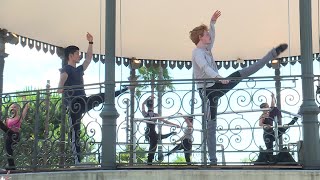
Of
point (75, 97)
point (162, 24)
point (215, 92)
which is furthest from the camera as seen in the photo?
point (162, 24)

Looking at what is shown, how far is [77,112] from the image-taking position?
331 inches

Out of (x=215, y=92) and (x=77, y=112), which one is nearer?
(x=215, y=92)

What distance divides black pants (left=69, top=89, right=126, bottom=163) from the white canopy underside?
4237 millimetres

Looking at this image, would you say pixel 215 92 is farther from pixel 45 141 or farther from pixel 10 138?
pixel 10 138

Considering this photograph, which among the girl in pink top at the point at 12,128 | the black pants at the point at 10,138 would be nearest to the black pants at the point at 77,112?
the girl in pink top at the point at 12,128

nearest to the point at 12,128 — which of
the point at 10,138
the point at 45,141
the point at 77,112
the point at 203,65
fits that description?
the point at 10,138

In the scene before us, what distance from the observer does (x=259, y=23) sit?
1420cm

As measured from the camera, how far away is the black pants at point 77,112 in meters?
8.26

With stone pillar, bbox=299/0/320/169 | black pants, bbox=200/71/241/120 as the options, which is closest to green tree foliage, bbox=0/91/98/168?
black pants, bbox=200/71/241/120

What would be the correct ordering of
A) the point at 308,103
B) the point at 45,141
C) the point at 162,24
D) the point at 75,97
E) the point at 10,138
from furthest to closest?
the point at 162,24 → the point at 10,138 → the point at 45,141 → the point at 75,97 → the point at 308,103

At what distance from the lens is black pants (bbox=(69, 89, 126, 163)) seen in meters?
8.26

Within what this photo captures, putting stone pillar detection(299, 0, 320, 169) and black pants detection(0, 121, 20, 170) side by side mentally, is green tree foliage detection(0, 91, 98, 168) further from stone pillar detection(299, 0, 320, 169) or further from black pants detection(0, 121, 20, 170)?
stone pillar detection(299, 0, 320, 169)

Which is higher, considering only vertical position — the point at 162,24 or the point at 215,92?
the point at 162,24

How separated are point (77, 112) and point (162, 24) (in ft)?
20.9
